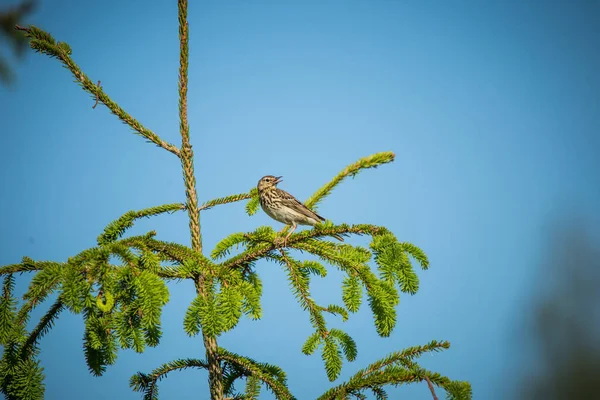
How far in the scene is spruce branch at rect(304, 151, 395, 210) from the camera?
434 cm

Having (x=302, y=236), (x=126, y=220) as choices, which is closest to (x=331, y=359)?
(x=302, y=236)

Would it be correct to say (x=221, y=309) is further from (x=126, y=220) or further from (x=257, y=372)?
(x=126, y=220)

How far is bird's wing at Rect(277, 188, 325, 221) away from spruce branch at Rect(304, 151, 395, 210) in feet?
4.06

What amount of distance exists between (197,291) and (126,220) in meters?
0.94

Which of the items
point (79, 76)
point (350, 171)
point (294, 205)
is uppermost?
point (294, 205)

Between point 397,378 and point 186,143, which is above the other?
point 186,143

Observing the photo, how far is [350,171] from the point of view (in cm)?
464

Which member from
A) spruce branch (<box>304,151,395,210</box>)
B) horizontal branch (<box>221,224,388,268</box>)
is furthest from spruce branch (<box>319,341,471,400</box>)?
spruce branch (<box>304,151,395,210</box>)

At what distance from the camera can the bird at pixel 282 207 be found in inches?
280

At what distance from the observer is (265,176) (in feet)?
28.2

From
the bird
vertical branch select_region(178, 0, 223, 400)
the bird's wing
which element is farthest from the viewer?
the bird

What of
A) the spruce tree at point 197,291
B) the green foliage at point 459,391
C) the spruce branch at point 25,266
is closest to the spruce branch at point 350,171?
the spruce tree at point 197,291

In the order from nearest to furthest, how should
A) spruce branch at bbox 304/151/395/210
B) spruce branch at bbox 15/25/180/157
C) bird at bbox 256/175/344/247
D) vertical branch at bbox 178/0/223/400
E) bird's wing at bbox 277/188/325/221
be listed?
spruce branch at bbox 15/25/180/157 < vertical branch at bbox 178/0/223/400 < spruce branch at bbox 304/151/395/210 < bird's wing at bbox 277/188/325/221 < bird at bbox 256/175/344/247

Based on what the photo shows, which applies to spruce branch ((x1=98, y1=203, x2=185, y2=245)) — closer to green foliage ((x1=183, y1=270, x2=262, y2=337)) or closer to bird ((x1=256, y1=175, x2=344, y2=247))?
green foliage ((x1=183, y1=270, x2=262, y2=337))
